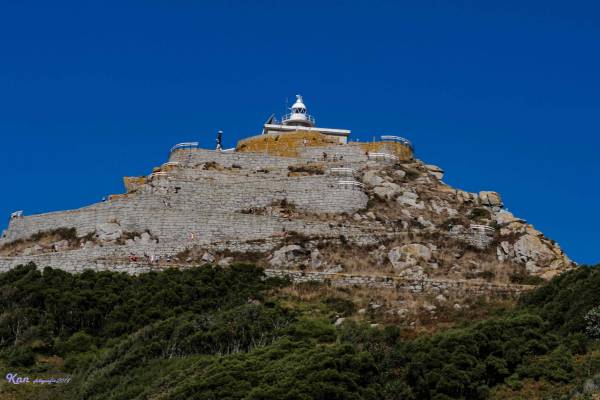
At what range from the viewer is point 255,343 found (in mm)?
39875

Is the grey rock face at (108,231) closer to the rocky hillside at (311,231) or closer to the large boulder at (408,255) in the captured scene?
the rocky hillside at (311,231)

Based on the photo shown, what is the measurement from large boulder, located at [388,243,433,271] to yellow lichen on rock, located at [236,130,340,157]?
13561 mm

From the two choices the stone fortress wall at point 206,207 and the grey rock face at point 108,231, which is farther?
the grey rock face at point 108,231

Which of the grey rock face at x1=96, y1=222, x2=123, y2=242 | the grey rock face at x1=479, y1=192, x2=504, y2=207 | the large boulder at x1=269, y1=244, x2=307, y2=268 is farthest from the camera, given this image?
the grey rock face at x1=479, y1=192, x2=504, y2=207

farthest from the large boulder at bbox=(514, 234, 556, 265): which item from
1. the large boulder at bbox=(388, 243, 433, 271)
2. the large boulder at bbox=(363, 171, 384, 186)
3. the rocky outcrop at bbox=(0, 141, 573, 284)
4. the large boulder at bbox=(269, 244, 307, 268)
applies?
the large boulder at bbox=(269, 244, 307, 268)

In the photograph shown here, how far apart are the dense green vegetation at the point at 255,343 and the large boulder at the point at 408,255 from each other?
5544 millimetres

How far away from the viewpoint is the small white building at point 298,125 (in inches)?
2657

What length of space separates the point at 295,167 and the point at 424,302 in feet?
57.2

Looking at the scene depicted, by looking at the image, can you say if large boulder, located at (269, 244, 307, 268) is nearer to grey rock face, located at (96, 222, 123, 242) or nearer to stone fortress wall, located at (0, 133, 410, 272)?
stone fortress wall, located at (0, 133, 410, 272)

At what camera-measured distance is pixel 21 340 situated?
148ft

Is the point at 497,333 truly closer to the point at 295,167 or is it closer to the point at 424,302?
the point at 424,302

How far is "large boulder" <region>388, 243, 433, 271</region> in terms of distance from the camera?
50031 millimetres

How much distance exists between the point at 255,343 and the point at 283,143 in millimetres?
25242

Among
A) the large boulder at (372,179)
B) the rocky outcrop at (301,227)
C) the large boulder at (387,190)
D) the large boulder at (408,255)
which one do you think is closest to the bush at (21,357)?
the rocky outcrop at (301,227)
